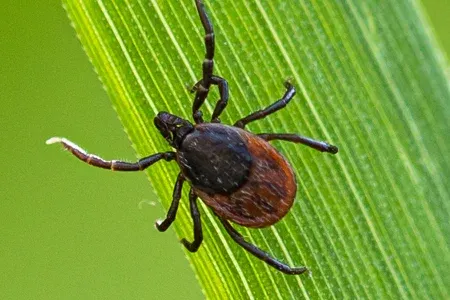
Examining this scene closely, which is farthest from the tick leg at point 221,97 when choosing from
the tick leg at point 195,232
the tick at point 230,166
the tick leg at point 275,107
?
the tick leg at point 195,232

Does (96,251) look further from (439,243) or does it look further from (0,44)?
(439,243)

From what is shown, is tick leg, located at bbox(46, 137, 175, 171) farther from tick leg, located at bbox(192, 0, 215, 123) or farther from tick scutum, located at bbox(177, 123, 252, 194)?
tick leg, located at bbox(192, 0, 215, 123)

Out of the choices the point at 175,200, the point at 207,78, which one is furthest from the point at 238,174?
the point at 207,78

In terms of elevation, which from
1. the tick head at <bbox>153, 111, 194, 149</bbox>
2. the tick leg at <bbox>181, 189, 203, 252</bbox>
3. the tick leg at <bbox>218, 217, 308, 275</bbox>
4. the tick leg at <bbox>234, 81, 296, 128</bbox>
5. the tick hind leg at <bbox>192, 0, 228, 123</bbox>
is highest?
the tick hind leg at <bbox>192, 0, 228, 123</bbox>

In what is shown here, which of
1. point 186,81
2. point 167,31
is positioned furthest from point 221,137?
point 167,31

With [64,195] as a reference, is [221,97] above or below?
below

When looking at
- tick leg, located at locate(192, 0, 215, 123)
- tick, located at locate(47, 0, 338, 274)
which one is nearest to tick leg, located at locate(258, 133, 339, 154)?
tick, located at locate(47, 0, 338, 274)

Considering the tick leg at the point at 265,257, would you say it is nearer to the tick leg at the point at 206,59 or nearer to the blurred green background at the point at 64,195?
the tick leg at the point at 206,59

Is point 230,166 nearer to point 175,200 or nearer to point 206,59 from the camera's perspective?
point 175,200
